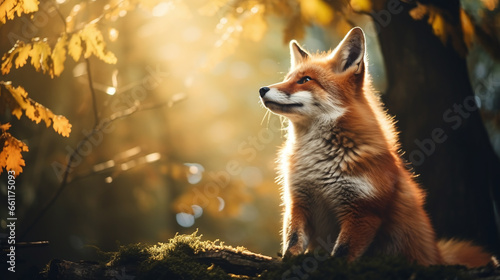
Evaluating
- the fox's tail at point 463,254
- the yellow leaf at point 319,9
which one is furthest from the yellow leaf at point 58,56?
the fox's tail at point 463,254

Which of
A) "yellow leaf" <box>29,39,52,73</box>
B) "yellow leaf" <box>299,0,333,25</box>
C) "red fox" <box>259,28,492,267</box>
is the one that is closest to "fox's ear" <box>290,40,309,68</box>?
"red fox" <box>259,28,492,267</box>

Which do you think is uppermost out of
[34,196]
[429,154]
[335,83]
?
[335,83]

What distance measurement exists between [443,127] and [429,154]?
317 mm

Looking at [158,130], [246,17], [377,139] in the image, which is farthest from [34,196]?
[377,139]

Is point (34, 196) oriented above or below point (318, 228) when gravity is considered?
below

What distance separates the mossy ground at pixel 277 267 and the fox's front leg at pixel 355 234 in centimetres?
14

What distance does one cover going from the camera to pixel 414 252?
3395 millimetres

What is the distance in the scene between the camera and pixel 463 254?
12.6 ft

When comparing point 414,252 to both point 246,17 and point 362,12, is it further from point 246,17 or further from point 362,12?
point 246,17

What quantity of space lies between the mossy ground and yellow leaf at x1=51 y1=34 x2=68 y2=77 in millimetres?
1790

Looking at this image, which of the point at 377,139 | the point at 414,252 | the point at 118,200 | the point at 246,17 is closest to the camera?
the point at 414,252

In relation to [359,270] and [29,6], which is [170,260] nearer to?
[359,270]

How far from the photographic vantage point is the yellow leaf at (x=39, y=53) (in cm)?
405

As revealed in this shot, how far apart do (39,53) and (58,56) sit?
0.20 metres
